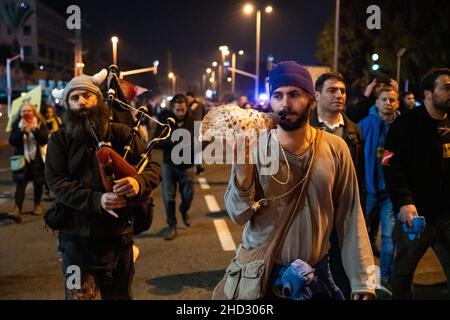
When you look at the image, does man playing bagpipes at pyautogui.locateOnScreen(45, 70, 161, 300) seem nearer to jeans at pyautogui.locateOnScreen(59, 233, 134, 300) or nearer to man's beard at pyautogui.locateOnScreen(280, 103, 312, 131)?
jeans at pyautogui.locateOnScreen(59, 233, 134, 300)

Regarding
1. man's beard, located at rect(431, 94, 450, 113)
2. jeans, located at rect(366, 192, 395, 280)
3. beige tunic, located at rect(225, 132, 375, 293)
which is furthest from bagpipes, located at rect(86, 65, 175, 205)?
jeans, located at rect(366, 192, 395, 280)

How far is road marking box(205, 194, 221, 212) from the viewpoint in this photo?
9.60 metres

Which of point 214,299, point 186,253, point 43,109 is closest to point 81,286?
point 214,299

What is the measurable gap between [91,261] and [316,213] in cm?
157

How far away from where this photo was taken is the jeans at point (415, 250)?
13.6ft

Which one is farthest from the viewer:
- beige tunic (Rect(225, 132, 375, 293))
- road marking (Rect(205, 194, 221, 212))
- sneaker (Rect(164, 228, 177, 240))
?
road marking (Rect(205, 194, 221, 212))

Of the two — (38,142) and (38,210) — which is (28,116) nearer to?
(38,142)

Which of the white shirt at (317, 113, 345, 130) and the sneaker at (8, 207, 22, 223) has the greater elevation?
the white shirt at (317, 113, 345, 130)

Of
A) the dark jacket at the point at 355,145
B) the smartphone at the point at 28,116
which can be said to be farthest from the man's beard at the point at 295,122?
the smartphone at the point at 28,116

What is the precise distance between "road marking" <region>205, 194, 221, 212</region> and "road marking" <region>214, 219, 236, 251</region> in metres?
0.92

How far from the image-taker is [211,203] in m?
10.2

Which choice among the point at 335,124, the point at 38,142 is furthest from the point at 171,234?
the point at 335,124

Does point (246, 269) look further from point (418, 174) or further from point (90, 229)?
point (418, 174)

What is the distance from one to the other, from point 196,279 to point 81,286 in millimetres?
2384
